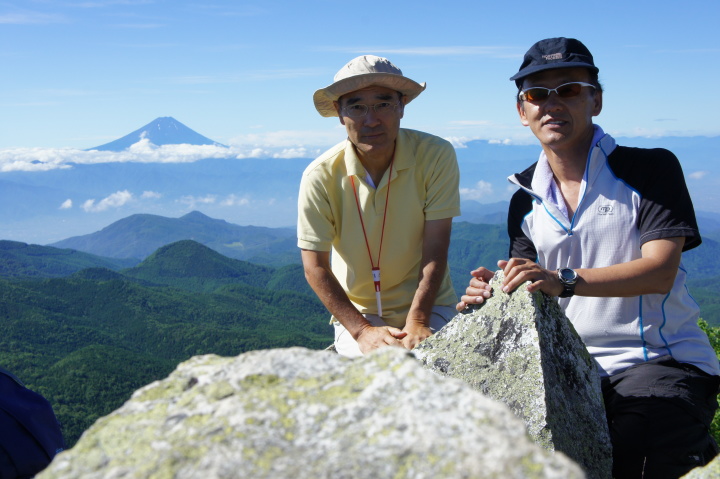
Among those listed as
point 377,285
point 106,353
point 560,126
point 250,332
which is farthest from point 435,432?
point 250,332

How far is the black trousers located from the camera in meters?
5.39

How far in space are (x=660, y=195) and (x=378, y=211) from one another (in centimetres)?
310

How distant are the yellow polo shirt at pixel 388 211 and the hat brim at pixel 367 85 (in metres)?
0.59

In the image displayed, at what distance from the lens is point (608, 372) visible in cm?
607

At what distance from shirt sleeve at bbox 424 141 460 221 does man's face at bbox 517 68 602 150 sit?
1.45 meters

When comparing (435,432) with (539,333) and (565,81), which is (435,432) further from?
(565,81)

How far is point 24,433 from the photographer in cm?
537

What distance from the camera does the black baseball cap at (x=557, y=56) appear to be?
606cm

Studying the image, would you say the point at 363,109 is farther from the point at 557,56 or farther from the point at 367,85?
the point at 557,56

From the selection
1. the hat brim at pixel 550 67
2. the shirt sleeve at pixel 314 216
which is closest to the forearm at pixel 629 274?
the hat brim at pixel 550 67

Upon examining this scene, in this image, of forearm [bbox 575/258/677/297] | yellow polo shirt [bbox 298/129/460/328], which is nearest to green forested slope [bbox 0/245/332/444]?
yellow polo shirt [bbox 298/129/460/328]

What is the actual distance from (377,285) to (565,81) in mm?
3151

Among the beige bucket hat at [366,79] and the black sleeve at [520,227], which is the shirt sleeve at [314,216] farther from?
the black sleeve at [520,227]

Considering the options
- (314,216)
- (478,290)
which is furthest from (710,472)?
(314,216)
